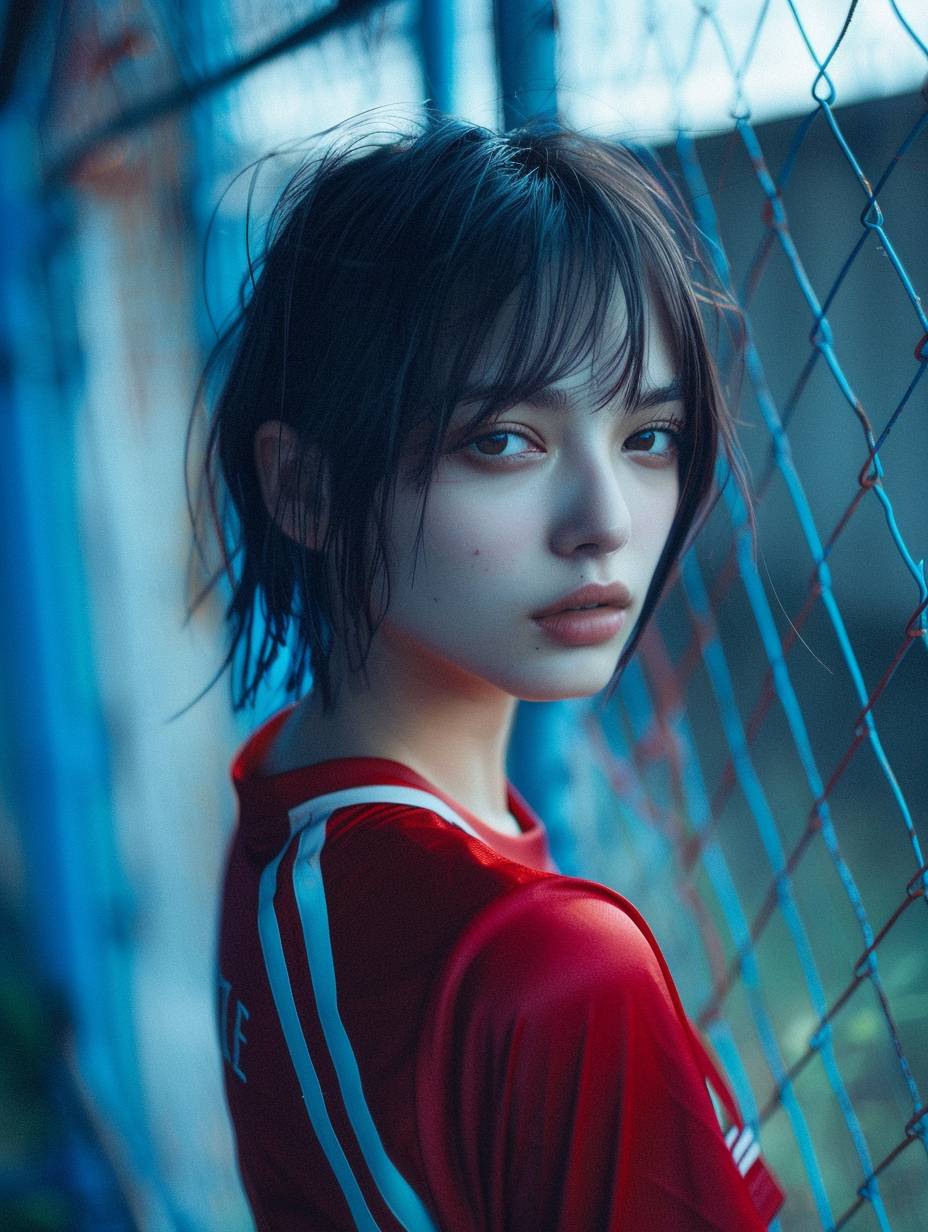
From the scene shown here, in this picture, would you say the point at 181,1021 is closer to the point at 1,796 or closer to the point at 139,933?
the point at 139,933

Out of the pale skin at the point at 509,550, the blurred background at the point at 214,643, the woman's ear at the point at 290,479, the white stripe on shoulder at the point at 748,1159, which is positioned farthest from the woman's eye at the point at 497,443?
the white stripe on shoulder at the point at 748,1159

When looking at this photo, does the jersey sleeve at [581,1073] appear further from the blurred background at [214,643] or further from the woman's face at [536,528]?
the blurred background at [214,643]

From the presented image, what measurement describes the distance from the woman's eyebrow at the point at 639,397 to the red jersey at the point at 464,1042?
23 centimetres

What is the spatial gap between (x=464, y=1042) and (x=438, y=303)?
36 cm

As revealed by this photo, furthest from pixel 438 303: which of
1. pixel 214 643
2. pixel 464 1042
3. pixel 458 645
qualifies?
pixel 214 643

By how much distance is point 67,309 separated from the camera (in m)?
1.41

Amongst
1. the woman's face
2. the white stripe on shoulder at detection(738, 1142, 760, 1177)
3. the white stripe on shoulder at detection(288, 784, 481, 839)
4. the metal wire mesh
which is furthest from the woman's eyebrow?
the white stripe on shoulder at detection(738, 1142, 760, 1177)

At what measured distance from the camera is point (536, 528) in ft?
1.82

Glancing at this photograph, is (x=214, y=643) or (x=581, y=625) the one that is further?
(x=214, y=643)

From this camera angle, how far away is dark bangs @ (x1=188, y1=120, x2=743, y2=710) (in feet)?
1.76

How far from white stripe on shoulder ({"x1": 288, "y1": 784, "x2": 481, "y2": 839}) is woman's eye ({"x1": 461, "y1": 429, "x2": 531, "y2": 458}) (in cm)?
20

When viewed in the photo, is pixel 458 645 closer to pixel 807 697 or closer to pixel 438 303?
pixel 438 303

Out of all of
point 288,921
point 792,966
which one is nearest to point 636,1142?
point 288,921

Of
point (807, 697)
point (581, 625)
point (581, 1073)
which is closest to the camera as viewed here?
point (581, 1073)
